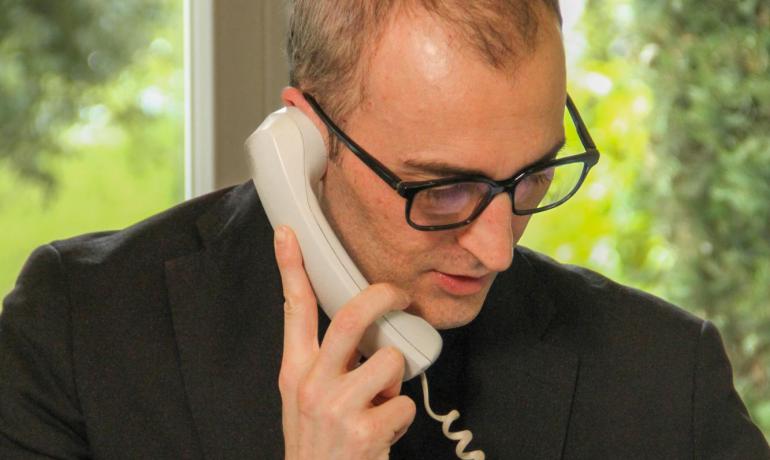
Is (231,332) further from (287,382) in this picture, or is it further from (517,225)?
(517,225)

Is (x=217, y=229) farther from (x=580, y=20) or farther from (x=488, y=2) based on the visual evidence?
(x=580, y=20)

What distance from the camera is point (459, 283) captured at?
147cm

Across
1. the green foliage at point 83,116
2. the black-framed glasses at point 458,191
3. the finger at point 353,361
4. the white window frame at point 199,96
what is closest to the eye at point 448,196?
the black-framed glasses at point 458,191

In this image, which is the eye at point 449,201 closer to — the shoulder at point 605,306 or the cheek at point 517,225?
the cheek at point 517,225

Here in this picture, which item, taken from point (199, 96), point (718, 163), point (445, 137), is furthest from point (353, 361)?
point (718, 163)

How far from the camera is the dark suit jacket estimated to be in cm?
159

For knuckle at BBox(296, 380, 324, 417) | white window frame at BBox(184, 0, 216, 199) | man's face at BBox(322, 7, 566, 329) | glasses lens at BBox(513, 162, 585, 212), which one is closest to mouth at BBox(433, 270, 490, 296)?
man's face at BBox(322, 7, 566, 329)

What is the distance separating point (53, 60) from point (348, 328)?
948 mm

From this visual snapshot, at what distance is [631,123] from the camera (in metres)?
3.16

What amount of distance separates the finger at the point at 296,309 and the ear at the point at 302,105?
0.14m

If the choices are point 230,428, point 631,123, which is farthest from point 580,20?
point 230,428

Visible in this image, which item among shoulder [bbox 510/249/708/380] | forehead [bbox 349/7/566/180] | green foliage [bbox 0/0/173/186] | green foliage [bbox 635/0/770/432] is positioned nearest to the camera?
forehead [bbox 349/7/566/180]

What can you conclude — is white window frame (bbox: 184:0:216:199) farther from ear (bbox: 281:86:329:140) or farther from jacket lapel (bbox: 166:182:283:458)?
ear (bbox: 281:86:329:140)

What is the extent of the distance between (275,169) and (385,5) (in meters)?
0.25
